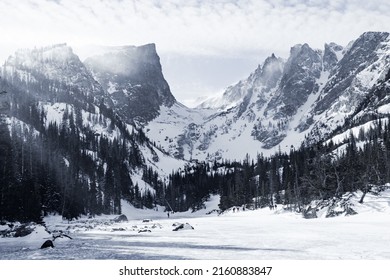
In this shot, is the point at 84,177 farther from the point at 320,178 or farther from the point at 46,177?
the point at 320,178

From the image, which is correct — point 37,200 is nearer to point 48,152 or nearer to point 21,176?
point 21,176

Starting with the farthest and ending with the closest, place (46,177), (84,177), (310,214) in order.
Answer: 1. (84,177)
2. (46,177)
3. (310,214)

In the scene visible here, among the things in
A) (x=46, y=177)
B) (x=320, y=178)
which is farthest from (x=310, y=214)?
(x=46, y=177)

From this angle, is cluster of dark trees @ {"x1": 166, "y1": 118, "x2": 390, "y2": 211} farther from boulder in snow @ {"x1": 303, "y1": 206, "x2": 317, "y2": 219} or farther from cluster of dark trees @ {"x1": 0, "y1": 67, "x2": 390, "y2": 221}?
boulder in snow @ {"x1": 303, "y1": 206, "x2": 317, "y2": 219}

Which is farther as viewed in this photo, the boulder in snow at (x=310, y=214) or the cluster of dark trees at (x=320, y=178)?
the cluster of dark trees at (x=320, y=178)

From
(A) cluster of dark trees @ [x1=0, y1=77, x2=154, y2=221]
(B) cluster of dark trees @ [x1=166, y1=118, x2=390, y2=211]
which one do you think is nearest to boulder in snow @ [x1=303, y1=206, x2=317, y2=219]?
(B) cluster of dark trees @ [x1=166, y1=118, x2=390, y2=211]

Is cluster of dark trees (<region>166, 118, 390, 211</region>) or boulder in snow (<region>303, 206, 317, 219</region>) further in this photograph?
cluster of dark trees (<region>166, 118, 390, 211</region>)

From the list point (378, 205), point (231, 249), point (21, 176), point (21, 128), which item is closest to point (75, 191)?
point (21, 176)

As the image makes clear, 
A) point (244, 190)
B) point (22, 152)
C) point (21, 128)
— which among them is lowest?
point (244, 190)

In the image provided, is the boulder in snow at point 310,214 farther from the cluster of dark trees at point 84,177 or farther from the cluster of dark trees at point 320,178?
the cluster of dark trees at point 320,178

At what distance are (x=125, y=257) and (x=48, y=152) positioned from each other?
4738 inches

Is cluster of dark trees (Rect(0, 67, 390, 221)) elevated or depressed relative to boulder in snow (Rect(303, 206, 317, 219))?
elevated

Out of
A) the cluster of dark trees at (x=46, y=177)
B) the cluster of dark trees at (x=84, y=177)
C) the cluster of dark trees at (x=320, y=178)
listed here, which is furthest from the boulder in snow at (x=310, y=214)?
the cluster of dark trees at (x=46, y=177)
